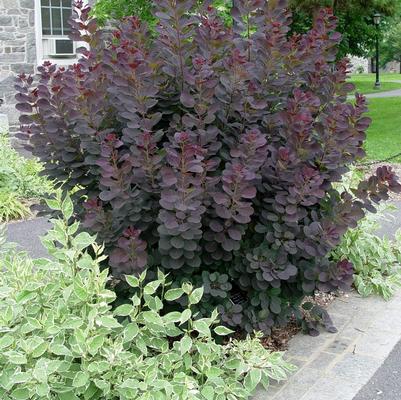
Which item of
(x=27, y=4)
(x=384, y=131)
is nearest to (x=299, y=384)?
(x=27, y=4)

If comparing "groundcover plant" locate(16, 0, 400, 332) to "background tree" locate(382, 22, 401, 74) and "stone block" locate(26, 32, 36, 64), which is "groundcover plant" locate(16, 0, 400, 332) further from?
"background tree" locate(382, 22, 401, 74)

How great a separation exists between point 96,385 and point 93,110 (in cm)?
134

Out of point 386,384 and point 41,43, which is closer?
point 386,384

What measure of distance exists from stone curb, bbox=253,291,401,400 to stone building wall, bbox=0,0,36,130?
868 centimetres

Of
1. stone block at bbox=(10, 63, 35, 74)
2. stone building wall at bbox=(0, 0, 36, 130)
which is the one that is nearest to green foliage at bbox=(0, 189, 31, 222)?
stone building wall at bbox=(0, 0, 36, 130)

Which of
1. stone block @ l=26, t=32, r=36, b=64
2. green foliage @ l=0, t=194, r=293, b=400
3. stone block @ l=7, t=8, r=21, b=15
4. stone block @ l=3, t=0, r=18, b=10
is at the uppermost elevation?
stone block @ l=3, t=0, r=18, b=10

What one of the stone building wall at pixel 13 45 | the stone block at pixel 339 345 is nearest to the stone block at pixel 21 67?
the stone building wall at pixel 13 45

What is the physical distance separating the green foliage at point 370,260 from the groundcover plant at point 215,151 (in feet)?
3.40

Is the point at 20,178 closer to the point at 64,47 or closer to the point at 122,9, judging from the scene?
the point at 122,9

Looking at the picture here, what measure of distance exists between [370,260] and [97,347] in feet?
8.68

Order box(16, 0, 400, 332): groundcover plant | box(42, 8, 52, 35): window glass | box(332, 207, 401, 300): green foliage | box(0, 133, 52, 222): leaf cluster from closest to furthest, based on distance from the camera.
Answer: box(16, 0, 400, 332): groundcover plant → box(332, 207, 401, 300): green foliage → box(0, 133, 52, 222): leaf cluster → box(42, 8, 52, 35): window glass

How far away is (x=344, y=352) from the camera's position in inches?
138

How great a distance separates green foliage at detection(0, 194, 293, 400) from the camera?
2.62 metres

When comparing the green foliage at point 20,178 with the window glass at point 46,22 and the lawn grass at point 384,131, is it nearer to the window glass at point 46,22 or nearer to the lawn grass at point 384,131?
the window glass at point 46,22
